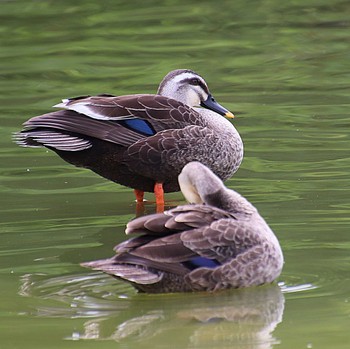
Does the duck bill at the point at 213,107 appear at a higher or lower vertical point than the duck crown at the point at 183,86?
lower

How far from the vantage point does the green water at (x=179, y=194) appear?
6.98 m

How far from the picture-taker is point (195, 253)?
7.29m

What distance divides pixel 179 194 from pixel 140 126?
1.17 meters

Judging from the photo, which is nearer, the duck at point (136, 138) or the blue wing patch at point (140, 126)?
the duck at point (136, 138)

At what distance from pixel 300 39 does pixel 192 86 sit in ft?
22.5

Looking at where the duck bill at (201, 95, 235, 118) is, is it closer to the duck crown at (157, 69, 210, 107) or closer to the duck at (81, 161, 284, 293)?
the duck crown at (157, 69, 210, 107)

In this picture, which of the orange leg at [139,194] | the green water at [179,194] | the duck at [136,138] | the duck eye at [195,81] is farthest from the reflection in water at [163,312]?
the duck eye at [195,81]

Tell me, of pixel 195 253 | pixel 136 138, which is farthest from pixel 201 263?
pixel 136 138

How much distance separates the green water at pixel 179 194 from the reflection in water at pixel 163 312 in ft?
0.04

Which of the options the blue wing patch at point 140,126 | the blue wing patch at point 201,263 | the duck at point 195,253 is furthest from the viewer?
the blue wing patch at point 140,126

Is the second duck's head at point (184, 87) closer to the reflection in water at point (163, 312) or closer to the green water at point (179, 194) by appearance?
the green water at point (179, 194)

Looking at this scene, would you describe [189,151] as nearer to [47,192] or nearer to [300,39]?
[47,192]

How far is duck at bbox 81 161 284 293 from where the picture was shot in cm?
720

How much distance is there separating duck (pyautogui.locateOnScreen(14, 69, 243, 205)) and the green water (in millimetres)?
342
